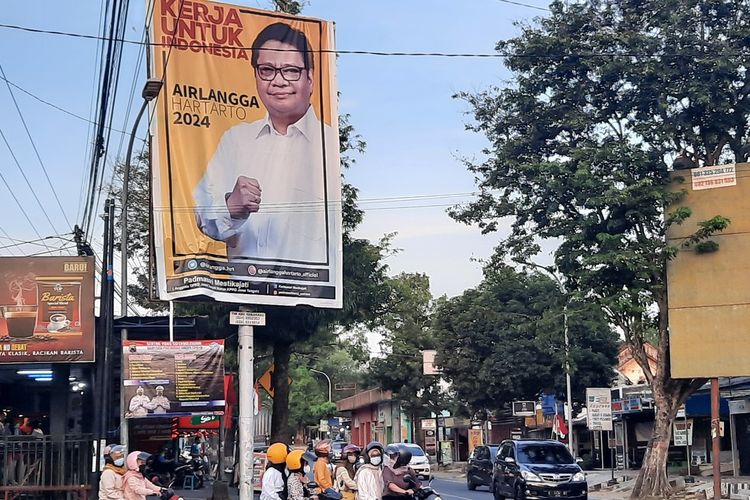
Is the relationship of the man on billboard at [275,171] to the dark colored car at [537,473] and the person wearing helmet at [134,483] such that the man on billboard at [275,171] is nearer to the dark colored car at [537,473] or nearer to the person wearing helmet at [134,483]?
the person wearing helmet at [134,483]

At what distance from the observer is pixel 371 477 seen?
46.8ft

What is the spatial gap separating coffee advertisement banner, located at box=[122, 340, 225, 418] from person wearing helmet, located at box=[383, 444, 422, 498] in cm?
1057

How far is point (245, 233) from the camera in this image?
18.9m

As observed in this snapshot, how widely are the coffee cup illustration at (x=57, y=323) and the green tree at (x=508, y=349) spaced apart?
25.1 m

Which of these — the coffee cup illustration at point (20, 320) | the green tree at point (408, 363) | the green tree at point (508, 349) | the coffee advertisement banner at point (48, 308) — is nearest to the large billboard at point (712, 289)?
the coffee advertisement banner at point (48, 308)

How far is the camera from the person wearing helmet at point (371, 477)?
14.2 m

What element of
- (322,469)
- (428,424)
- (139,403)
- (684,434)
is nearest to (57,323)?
(139,403)

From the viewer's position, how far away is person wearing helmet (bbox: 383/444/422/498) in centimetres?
1486

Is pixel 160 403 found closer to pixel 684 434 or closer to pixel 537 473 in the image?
pixel 537 473

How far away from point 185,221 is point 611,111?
661 inches

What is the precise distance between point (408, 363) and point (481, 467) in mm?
24336

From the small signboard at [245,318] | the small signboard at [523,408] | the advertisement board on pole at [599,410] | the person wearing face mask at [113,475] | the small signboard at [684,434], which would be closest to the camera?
the person wearing face mask at [113,475]

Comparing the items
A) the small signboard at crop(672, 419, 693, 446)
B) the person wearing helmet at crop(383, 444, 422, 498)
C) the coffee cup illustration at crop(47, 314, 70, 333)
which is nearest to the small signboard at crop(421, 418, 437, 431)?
the small signboard at crop(672, 419, 693, 446)

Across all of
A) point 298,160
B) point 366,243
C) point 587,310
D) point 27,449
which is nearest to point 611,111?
point 587,310
